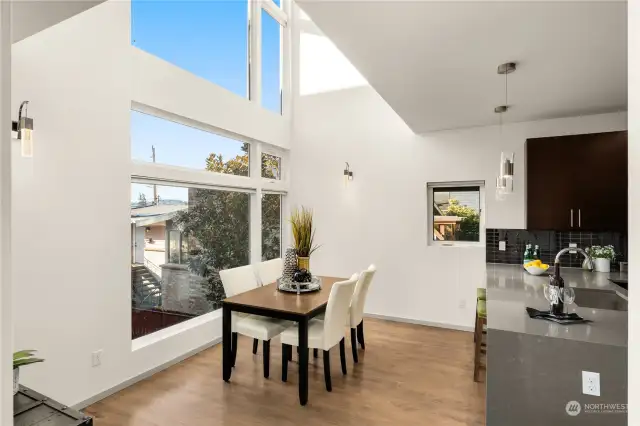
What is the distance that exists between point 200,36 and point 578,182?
4.43m

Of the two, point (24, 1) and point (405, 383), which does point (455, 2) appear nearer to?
point (24, 1)

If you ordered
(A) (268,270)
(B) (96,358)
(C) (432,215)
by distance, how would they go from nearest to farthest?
1. (B) (96,358)
2. (A) (268,270)
3. (C) (432,215)

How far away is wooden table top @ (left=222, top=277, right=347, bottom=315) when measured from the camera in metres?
2.90

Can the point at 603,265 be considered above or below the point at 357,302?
above

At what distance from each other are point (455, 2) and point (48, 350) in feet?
11.1

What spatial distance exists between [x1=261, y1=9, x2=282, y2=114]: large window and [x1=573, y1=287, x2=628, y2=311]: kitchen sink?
430 cm

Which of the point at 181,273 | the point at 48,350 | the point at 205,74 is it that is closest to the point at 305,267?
the point at 181,273

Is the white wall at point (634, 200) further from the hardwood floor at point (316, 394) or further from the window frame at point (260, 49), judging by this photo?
the window frame at point (260, 49)


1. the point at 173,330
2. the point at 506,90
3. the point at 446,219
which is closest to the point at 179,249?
the point at 173,330

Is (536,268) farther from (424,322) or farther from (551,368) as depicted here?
(551,368)

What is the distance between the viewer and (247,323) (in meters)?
3.28

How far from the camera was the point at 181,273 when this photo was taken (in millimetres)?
3900

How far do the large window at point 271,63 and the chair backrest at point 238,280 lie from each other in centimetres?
254

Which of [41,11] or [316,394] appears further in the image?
[316,394]
